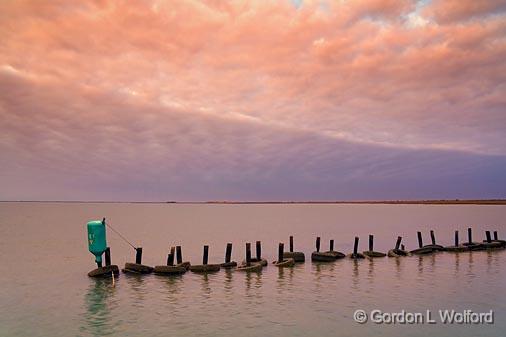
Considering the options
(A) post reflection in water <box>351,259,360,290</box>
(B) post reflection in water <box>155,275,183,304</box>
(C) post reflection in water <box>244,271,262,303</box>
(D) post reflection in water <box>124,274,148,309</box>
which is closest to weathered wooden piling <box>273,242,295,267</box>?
(C) post reflection in water <box>244,271,262,303</box>

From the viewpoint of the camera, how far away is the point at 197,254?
46688 millimetres

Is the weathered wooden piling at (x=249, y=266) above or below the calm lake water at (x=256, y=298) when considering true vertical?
above

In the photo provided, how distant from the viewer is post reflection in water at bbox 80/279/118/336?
18.4 m

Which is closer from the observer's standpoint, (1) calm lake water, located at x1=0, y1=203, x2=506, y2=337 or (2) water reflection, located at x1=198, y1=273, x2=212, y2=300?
(1) calm lake water, located at x1=0, y1=203, x2=506, y2=337

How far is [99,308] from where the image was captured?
21844 mm

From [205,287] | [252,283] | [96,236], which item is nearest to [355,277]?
[252,283]

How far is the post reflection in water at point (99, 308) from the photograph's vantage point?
18375 mm

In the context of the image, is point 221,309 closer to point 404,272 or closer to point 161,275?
point 161,275

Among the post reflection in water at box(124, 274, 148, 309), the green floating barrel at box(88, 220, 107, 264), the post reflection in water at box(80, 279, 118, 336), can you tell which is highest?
the green floating barrel at box(88, 220, 107, 264)

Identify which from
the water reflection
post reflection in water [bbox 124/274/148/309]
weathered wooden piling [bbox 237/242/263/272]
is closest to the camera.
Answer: post reflection in water [bbox 124/274/148/309]

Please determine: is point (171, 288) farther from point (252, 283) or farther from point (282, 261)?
point (282, 261)

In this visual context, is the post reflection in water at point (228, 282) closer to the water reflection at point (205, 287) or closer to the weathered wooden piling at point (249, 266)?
the weathered wooden piling at point (249, 266)

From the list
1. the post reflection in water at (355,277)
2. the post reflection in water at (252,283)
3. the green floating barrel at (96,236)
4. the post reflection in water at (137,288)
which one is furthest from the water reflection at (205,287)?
the post reflection in water at (355,277)

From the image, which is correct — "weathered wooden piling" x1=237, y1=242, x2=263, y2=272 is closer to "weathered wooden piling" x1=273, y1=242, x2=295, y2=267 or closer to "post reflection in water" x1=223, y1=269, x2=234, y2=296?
"post reflection in water" x1=223, y1=269, x2=234, y2=296
